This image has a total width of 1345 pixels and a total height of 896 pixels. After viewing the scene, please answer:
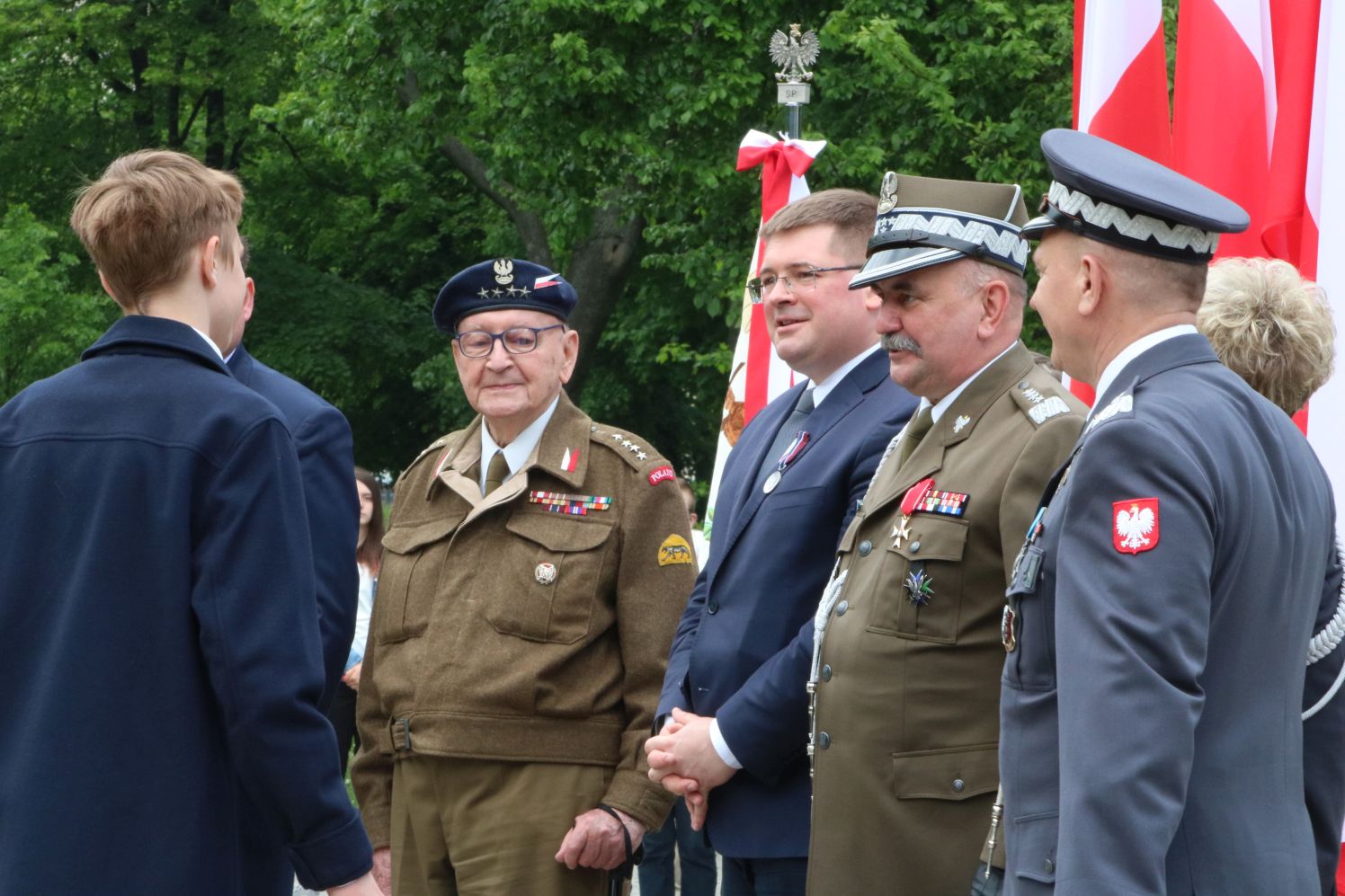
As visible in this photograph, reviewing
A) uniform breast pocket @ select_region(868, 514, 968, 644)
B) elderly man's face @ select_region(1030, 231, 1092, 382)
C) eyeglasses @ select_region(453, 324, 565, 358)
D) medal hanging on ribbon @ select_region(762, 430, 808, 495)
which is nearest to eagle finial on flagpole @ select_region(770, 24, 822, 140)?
eyeglasses @ select_region(453, 324, 565, 358)

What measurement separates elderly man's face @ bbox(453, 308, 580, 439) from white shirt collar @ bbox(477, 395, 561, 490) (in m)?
0.02

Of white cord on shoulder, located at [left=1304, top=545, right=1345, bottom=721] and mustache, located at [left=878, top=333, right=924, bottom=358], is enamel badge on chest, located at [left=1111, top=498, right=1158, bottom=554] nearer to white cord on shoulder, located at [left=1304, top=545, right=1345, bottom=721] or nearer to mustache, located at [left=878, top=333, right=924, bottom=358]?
white cord on shoulder, located at [left=1304, top=545, right=1345, bottom=721]

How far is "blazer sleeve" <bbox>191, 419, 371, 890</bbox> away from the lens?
101 inches

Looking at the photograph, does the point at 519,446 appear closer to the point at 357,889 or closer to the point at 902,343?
the point at 902,343

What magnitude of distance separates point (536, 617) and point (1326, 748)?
1908 mm

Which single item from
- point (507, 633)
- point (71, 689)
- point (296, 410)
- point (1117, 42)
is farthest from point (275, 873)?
point (1117, 42)

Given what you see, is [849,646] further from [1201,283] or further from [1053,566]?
[1201,283]

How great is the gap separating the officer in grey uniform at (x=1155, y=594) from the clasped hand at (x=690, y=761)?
44.0 inches

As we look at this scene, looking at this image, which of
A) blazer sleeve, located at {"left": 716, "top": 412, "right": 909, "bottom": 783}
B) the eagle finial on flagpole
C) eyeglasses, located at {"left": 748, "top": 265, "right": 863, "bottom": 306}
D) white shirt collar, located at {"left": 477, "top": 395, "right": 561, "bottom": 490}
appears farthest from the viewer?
the eagle finial on flagpole

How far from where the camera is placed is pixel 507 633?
12.7 ft

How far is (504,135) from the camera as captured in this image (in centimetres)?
1705

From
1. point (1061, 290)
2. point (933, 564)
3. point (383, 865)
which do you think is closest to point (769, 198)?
point (383, 865)

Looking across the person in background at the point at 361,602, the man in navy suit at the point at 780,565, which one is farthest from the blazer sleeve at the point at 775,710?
the person in background at the point at 361,602

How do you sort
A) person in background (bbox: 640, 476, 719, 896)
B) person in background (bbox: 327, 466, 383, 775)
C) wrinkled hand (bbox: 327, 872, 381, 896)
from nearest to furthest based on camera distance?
wrinkled hand (bbox: 327, 872, 381, 896)
person in background (bbox: 640, 476, 719, 896)
person in background (bbox: 327, 466, 383, 775)
